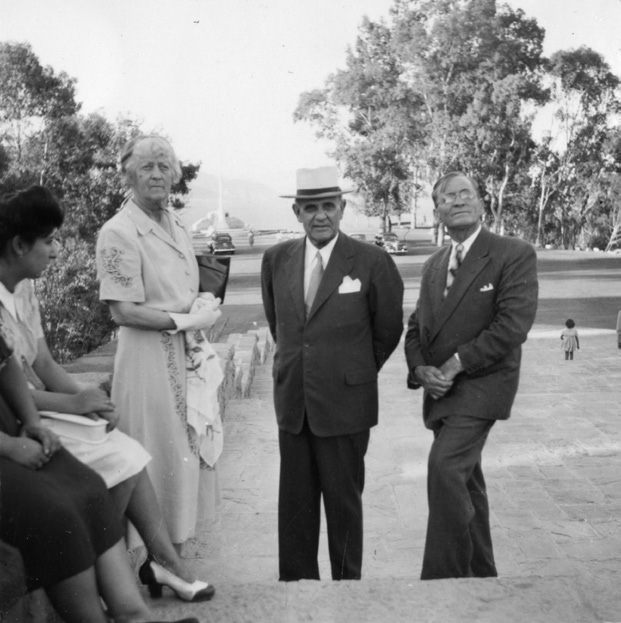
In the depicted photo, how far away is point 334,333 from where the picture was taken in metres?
3.57

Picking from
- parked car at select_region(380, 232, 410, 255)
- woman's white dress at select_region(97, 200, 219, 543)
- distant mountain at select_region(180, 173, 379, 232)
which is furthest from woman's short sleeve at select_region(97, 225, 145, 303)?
parked car at select_region(380, 232, 410, 255)

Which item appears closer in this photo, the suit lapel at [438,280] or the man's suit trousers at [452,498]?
the man's suit trousers at [452,498]

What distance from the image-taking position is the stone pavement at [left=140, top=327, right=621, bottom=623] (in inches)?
112

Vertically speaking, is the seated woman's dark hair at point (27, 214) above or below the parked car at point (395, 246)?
above

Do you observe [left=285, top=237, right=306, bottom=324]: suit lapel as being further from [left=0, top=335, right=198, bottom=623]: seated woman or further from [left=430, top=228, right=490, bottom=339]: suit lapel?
[left=0, top=335, right=198, bottom=623]: seated woman

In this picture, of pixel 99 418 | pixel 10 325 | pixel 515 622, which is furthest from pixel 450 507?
pixel 10 325

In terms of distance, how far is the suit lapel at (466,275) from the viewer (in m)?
3.67

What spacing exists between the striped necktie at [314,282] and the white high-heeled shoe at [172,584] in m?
1.19

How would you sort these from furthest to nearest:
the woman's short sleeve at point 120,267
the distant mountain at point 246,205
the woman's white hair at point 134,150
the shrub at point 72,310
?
the distant mountain at point 246,205, the shrub at point 72,310, the woman's white hair at point 134,150, the woman's short sleeve at point 120,267

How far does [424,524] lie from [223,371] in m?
2.71

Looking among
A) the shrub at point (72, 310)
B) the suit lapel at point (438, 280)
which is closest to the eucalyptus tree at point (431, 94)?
the shrub at point (72, 310)

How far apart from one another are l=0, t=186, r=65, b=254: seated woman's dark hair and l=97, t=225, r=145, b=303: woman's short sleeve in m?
0.53

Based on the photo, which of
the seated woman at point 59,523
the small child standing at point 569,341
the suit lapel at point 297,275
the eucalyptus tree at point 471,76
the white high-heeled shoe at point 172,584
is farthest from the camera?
the eucalyptus tree at point 471,76

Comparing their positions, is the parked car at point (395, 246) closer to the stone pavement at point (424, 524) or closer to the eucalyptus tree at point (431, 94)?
the eucalyptus tree at point (431, 94)
